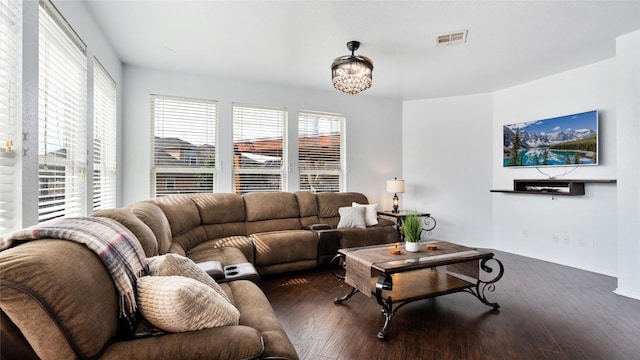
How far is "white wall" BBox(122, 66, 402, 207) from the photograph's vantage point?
151 inches

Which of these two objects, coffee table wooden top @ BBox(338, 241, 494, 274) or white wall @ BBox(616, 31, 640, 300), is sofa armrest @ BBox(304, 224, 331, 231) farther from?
white wall @ BBox(616, 31, 640, 300)

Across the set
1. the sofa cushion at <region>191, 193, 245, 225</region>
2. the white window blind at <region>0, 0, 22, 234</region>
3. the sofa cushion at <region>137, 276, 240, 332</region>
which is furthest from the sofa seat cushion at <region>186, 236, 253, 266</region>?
the sofa cushion at <region>137, 276, 240, 332</region>

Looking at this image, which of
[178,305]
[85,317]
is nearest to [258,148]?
[178,305]

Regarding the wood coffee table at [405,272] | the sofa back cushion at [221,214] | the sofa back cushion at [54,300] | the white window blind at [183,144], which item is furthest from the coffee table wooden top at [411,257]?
the white window blind at [183,144]

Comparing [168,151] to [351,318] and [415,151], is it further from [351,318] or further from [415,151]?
[415,151]

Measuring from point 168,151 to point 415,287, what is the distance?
142 inches

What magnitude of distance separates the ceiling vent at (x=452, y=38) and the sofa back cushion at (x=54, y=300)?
11.2 ft

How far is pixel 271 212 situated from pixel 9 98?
2.85 m

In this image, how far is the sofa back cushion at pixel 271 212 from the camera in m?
3.95

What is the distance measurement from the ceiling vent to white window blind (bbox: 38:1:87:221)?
3271mm

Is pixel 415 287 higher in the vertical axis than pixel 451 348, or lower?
higher

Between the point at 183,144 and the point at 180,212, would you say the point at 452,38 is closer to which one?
the point at 180,212

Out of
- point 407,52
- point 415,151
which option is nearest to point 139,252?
point 407,52

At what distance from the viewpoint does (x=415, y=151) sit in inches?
216
